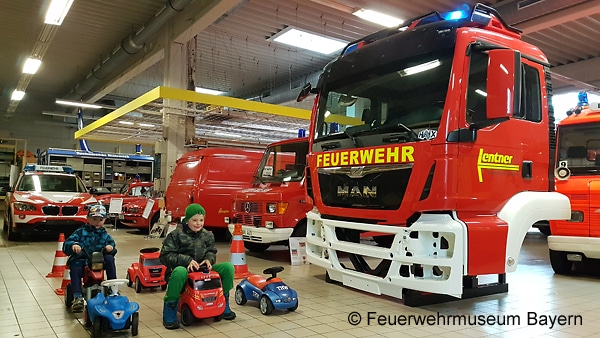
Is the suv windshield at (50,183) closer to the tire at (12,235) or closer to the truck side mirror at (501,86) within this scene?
the tire at (12,235)

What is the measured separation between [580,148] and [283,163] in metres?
5.38

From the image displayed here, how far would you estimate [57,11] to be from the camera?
894 cm

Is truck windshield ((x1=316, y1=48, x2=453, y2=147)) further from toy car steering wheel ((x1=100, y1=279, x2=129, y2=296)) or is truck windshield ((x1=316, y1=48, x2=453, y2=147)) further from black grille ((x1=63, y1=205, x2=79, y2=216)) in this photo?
black grille ((x1=63, y1=205, x2=79, y2=216))

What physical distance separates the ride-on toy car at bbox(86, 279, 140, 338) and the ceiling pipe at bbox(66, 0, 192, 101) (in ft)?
28.8

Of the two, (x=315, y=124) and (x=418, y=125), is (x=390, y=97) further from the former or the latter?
(x=315, y=124)

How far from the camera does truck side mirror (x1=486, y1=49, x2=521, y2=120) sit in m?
4.21

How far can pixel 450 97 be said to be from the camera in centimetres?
447

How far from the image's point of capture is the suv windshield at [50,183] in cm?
1136

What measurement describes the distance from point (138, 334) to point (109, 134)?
15.7m

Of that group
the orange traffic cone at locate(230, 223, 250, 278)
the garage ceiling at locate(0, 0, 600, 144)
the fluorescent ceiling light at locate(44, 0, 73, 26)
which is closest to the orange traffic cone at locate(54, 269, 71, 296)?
the orange traffic cone at locate(230, 223, 250, 278)

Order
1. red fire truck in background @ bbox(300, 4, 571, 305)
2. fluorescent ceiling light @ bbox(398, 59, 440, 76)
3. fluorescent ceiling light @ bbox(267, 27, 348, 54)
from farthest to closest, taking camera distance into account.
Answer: fluorescent ceiling light @ bbox(267, 27, 348, 54), fluorescent ceiling light @ bbox(398, 59, 440, 76), red fire truck in background @ bbox(300, 4, 571, 305)

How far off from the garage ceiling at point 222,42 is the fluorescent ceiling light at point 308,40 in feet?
0.69

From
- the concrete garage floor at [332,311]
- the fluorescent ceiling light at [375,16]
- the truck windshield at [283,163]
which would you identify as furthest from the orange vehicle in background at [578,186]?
the truck windshield at [283,163]

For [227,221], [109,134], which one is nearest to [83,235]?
[227,221]
